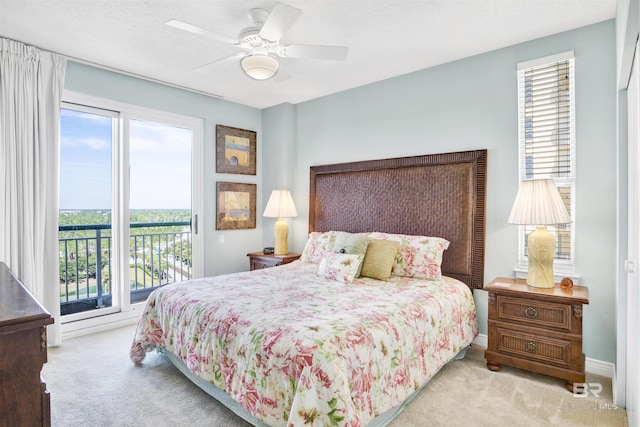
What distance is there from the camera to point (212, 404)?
229 centimetres

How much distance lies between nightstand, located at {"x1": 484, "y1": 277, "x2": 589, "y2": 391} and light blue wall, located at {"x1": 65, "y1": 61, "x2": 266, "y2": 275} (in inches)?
126

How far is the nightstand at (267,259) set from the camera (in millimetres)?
4230

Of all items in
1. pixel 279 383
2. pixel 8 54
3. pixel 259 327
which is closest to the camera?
pixel 279 383

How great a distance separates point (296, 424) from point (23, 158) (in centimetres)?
319

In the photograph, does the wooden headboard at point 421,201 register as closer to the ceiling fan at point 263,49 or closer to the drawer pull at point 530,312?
the drawer pull at point 530,312

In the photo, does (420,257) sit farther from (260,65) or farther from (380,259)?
(260,65)

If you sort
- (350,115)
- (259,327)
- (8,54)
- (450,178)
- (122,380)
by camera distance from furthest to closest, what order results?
1. (350,115)
2. (450,178)
3. (8,54)
4. (122,380)
5. (259,327)

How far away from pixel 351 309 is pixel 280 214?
2.42 metres

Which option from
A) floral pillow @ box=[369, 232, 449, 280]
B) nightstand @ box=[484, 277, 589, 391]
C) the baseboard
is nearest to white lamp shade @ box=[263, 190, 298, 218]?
floral pillow @ box=[369, 232, 449, 280]

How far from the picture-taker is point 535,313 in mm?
2557

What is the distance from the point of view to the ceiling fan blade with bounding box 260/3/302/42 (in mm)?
2010

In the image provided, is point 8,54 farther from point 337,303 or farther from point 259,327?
point 337,303

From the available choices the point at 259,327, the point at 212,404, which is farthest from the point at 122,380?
the point at 259,327

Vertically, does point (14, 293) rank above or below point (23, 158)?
below
